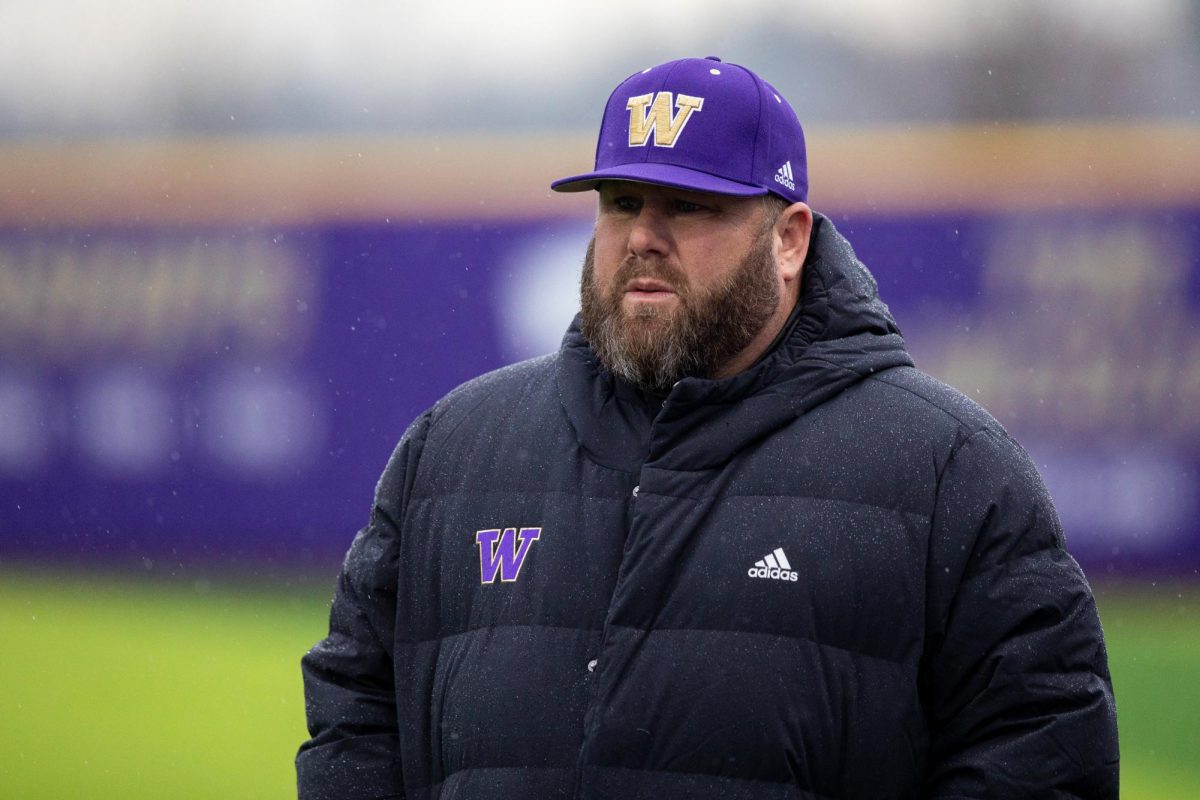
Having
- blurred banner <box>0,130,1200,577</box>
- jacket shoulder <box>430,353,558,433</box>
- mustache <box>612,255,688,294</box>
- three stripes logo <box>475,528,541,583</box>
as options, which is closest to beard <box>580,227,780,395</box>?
mustache <box>612,255,688,294</box>

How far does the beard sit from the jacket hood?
0.14ft

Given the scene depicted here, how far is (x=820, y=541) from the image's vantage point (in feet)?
5.76

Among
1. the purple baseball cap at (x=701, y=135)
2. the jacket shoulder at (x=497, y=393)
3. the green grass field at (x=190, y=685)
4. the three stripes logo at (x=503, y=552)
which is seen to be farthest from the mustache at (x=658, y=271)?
the green grass field at (x=190, y=685)

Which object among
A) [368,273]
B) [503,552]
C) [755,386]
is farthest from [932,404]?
[368,273]

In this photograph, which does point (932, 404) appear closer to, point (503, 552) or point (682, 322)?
point (682, 322)

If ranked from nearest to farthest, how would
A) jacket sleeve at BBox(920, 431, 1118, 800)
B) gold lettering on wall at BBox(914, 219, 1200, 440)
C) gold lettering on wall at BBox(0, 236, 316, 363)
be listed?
jacket sleeve at BBox(920, 431, 1118, 800), gold lettering on wall at BBox(914, 219, 1200, 440), gold lettering on wall at BBox(0, 236, 316, 363)

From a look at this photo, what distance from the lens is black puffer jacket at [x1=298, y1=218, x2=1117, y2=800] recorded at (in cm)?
170

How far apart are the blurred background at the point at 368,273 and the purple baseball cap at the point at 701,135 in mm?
2618

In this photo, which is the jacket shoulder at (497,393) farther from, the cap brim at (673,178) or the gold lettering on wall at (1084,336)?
the gold lettering on wall at (1084,336)

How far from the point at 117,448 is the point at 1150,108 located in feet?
A: 11.0

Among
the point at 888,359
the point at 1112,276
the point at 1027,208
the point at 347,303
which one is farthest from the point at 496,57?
the point at 888,359

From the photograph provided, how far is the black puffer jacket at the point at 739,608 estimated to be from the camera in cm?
170

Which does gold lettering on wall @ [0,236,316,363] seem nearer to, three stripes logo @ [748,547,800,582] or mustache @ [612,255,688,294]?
mustache @ [612,255,688,294]

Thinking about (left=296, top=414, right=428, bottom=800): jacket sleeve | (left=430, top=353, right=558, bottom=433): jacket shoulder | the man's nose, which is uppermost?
the man's nose
